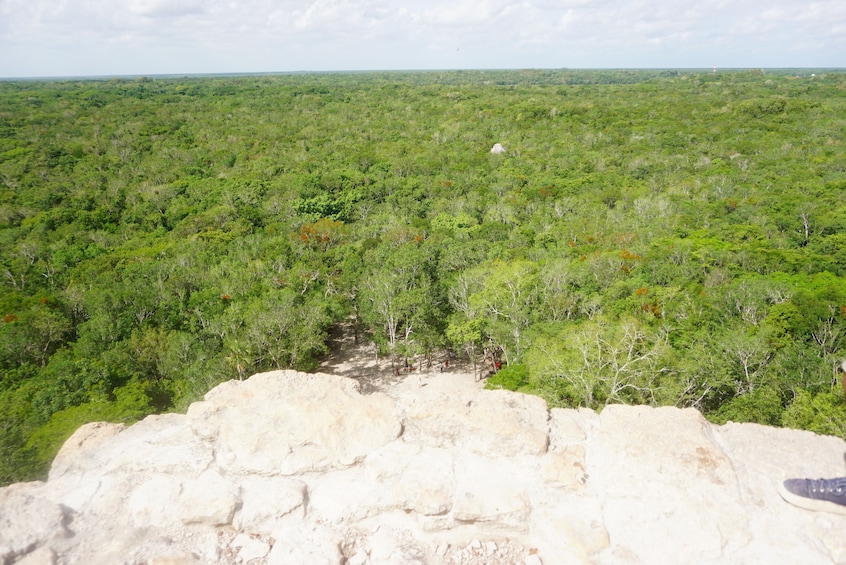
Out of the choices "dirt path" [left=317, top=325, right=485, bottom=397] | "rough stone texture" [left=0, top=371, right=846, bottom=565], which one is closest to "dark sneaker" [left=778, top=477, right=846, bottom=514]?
"rough stone texture" [left=0, top=371, right=846, bottom=565]

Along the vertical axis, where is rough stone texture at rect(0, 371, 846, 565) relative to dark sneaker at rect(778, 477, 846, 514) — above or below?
below

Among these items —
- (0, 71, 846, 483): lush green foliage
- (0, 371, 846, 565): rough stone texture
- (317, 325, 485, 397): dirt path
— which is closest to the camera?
(0, 371, 846, 565): rough stone texture

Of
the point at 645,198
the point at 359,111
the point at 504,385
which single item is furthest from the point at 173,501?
the point at 359,111

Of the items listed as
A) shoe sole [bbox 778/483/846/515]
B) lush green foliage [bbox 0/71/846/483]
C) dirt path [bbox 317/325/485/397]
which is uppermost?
shoe sole [bbox 778/483/846/515]

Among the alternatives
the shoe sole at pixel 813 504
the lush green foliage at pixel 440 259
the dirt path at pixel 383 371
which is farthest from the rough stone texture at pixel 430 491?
the dirt path at pixel 383 371

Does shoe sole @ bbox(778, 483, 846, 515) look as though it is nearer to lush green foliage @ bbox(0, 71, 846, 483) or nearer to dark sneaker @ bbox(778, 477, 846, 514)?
dark sneaker @ bbox(778, 477, 846, 514)

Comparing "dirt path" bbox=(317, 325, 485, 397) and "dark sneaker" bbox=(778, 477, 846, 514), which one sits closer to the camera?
"dark sneaker" bbox=(778, 477, 846, 514)

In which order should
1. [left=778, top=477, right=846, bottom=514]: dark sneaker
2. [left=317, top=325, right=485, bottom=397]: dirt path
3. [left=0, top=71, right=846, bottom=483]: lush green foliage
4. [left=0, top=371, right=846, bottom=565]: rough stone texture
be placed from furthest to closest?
[left=317, top=325, right=485, bottom=397]: dirt path
[left=0, top=71, right=846, bottom=483]: lush green foliage
[left=0, top=371, right=846, bottom=565]: rough stone texture
[left=778, top=477, right=846, bottom=514]: dark sneaker

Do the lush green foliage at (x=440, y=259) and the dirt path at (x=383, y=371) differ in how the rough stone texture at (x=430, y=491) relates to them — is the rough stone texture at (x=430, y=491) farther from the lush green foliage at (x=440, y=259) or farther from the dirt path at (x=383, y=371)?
the dirt path at (x=383, y=371)
